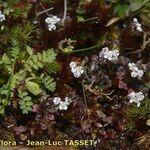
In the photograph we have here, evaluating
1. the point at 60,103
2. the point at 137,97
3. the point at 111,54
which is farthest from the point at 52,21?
the point at 137,97

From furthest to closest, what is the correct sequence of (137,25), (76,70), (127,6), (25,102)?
(127,6) → (137,25) → (76,70) → (25,102)

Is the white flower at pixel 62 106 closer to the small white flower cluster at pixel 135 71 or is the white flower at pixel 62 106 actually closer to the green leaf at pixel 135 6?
the small white flower cluster at pixel 135 71

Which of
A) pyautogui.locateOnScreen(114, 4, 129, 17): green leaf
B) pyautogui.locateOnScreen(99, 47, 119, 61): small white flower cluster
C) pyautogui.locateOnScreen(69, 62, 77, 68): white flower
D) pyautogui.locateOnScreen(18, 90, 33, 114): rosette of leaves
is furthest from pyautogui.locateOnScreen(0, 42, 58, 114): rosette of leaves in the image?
pyautogui.locateOnScreen(114, 4, 129, 17): green leaf

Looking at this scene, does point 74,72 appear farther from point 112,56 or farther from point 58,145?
point 58,145

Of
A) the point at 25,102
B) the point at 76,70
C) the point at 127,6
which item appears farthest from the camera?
the point at 127,6

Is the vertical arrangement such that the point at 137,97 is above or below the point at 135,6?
below

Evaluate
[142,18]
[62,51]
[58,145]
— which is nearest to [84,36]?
[62,51]

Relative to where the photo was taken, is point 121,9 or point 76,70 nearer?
point 76,70

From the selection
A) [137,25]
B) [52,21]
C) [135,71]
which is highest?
[52,21]

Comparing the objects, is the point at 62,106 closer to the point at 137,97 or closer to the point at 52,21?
the point at 137,97
